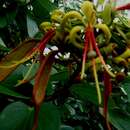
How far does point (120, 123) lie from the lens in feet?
2.71

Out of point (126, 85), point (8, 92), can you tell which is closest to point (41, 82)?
point (8, 92)

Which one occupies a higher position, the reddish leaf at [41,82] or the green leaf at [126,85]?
the green leaf at [126,85]

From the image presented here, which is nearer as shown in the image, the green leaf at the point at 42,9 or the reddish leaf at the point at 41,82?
the reddish leaf at the point at 41,82

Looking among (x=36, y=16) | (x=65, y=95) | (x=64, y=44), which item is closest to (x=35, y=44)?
(x=64, y=44)

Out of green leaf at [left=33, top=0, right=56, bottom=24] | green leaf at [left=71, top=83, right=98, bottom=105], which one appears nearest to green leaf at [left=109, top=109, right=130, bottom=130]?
green leaf at [left=71, top=83, right=98, bottom=105]

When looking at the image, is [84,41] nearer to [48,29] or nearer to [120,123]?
[48,29]

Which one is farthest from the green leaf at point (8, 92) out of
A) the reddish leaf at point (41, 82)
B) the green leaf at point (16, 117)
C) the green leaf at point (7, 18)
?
the green leaf at point (7, 18)

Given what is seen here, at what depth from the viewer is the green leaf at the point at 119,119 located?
2.69 ft

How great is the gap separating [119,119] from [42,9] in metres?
0.40

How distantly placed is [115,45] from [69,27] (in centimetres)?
7

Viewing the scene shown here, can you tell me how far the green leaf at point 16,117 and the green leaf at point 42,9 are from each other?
344 mm

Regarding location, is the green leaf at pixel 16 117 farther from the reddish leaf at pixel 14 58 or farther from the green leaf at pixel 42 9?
the green leaf at pixel 42 9

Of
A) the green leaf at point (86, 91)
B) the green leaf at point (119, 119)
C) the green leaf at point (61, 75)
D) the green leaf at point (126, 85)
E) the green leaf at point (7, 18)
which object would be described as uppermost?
the green leaf at point (7, 18)

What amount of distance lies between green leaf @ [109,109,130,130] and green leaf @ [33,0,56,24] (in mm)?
362
